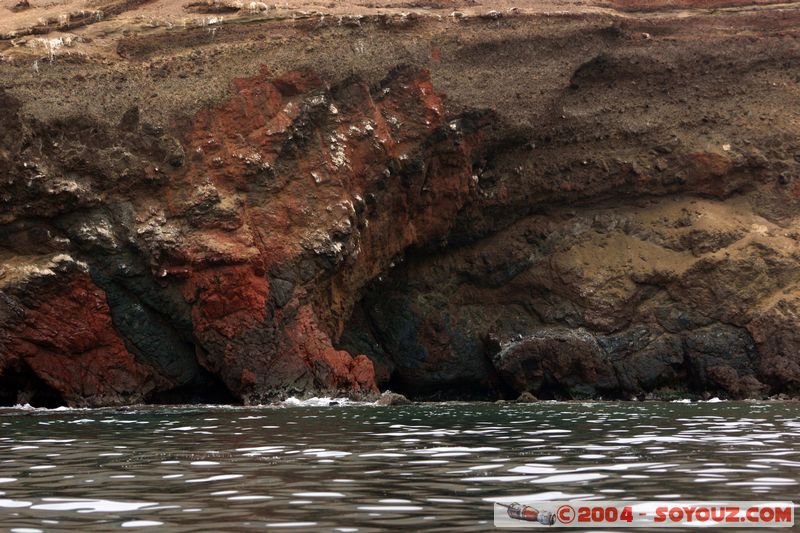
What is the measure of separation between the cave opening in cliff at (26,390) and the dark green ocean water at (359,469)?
12.7 metres

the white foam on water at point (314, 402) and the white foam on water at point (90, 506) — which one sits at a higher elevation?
the white foam on water at point (90, 506)

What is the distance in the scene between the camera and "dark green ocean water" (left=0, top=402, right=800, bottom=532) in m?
10.1

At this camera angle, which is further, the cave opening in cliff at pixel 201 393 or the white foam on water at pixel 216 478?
the cave opening in cliff at pixel 201 393

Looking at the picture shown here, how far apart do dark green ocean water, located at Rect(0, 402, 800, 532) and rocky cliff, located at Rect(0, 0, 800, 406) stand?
14.2 meters

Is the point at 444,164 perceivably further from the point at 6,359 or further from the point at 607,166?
the point at 6,359

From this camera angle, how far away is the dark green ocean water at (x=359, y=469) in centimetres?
1015

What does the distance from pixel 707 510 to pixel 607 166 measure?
130 ft

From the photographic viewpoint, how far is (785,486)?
11.5 metres

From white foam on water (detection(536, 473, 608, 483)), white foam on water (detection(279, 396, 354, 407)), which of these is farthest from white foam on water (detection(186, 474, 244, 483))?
white foam on water (detection(279, 396, 354, 407))

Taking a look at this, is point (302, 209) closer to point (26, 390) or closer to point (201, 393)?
point (201, 393)

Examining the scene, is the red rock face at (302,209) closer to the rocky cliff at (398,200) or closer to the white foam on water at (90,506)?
the rocky cliff at (398,200)

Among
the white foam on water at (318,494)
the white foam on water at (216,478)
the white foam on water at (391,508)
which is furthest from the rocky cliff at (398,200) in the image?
the white foam on water at (391,508)

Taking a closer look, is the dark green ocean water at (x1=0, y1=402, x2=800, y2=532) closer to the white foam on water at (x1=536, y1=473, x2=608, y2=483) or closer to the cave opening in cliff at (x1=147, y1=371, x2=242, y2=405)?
the white foam on water at (x1=536, y1=473, x2=608, y2=483)

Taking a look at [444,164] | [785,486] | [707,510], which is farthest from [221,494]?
[444,164]
